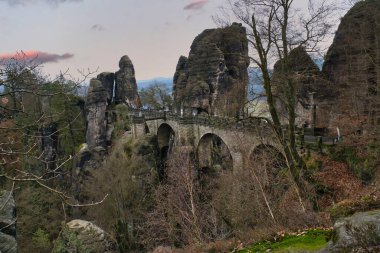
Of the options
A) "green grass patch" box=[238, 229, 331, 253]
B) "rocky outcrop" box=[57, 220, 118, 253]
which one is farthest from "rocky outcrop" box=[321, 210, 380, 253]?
"rocky outcrop" box=[57, 220, 118, 253]

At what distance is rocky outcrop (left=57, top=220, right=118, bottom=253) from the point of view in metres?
16.8

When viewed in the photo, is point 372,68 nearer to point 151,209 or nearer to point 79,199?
point 151,209

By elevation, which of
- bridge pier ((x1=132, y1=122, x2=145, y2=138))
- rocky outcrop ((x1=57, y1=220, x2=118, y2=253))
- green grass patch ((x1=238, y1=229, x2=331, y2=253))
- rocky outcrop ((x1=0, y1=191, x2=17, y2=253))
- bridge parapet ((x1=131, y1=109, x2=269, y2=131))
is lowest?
rocky outcrop ((x1=57, y1=220, x2=118, y2=253))

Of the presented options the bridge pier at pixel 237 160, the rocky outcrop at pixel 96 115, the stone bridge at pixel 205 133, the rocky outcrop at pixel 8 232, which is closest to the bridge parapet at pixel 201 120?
the stone bridge at pixel 205 133

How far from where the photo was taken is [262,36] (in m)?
13.7

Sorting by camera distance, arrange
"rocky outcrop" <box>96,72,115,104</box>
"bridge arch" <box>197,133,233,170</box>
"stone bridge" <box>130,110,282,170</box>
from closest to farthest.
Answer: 1. "stone bridge" <box>130,110,282,170</box>
2. "bridge arch" <box>197,133,233,170</box>
3. "rocky outcrop" <box>96,72,115,104</box>

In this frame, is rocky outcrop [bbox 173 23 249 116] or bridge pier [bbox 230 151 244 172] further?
rocky outcrop [bbox 173 23 249 116]

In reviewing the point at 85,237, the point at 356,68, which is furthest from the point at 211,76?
the point at 85,237

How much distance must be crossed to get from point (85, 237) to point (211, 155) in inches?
964

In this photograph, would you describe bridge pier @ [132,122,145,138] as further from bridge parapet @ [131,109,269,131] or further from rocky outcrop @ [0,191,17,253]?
rocky outcrop @ [0,191,17,253]

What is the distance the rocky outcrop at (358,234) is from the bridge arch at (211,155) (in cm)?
2847

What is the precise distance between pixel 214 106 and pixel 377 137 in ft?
83.4

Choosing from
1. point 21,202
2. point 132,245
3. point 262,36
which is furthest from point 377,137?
point 21,202

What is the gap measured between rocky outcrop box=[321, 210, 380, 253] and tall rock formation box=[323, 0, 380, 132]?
654 inches
